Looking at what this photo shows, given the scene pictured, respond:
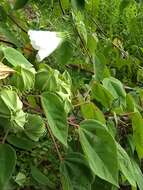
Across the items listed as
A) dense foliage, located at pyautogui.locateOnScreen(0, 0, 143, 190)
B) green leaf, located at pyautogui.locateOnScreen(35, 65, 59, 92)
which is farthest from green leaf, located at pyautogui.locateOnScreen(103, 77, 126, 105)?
green leaf, located at pyautogui.locateOnScreen(35, 65, 59, 92)

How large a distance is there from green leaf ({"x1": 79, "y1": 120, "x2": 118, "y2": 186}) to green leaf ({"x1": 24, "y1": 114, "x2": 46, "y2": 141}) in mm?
54

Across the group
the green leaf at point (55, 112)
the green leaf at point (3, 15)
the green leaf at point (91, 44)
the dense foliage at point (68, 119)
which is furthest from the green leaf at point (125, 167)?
the green leaf at point (3, 15)

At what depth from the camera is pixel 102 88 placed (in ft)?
2.61

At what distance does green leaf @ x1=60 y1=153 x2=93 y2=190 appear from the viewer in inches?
26.5

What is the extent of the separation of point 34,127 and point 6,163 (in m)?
0.06

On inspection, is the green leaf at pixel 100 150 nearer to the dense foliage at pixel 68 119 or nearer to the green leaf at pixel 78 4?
the dense foliage at pixel 68 119

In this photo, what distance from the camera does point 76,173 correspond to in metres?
0.68

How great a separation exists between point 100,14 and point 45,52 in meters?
2.10

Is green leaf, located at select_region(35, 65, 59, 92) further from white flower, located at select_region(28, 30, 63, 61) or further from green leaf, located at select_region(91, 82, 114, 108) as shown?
green leaf, located at select_region(91, 82, 114, 108)

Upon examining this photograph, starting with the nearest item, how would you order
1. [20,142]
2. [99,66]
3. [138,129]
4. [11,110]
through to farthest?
[11,110] → [20,142] → [138,129] → [99,66]

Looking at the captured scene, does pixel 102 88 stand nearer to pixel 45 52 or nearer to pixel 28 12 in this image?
pixel 45 52

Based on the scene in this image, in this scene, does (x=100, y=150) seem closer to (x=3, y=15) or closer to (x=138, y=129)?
(x=138, y=129)

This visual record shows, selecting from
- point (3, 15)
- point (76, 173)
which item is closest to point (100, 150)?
point (76, 173)

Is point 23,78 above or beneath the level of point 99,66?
above
